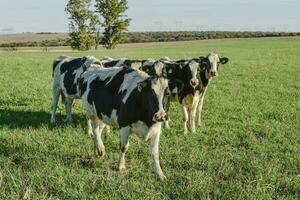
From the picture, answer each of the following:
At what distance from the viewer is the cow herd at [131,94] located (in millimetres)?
7633

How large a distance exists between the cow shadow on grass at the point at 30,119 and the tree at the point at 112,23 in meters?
70.3

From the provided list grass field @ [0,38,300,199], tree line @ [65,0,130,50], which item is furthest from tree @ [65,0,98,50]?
grass field @ [0,38,300,199]

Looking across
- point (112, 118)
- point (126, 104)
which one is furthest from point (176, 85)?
point (126, 104)

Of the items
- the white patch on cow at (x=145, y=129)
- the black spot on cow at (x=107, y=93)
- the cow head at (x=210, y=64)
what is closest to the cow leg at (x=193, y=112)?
the cow head at (x=210, y=64)

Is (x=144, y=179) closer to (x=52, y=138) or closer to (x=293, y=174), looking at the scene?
(x=293, y=174)

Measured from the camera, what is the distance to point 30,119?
12.8 m

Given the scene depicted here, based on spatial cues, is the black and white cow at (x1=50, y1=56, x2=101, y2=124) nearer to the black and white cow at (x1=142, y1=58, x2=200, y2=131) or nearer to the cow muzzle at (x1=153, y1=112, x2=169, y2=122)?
the black and white cow at (x1=142, y1=58, x2=200, y2=131)

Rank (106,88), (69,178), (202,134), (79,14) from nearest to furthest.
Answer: (69,178)
(106,88)
(202,134)
(79,14)

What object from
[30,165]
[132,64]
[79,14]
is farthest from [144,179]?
[79,14]

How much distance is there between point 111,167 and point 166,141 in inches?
90.5

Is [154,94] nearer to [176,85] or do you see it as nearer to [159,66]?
[176,85]

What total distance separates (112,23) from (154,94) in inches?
3078

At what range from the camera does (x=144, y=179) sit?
23.8 ft

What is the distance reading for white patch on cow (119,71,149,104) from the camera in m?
8.17
